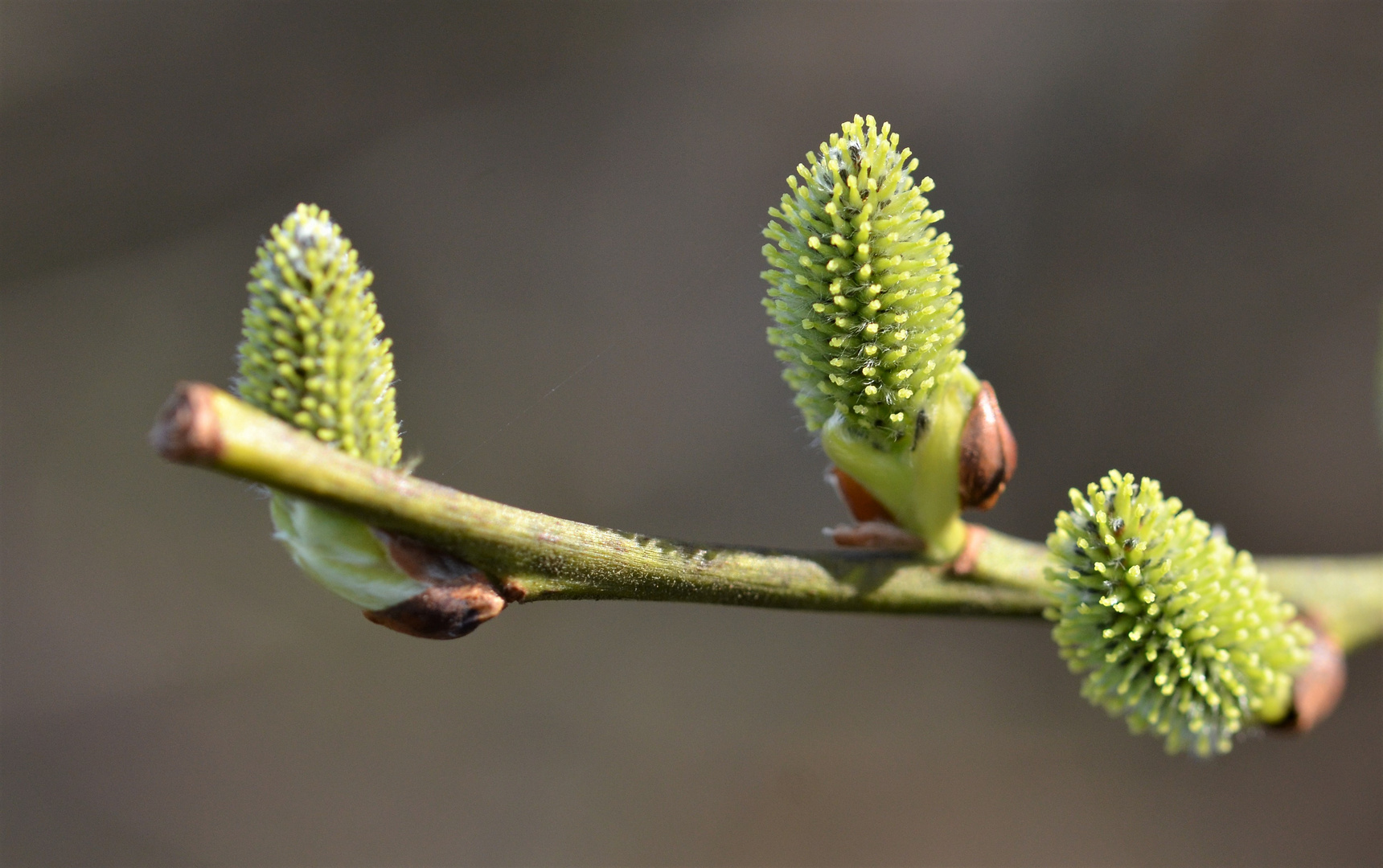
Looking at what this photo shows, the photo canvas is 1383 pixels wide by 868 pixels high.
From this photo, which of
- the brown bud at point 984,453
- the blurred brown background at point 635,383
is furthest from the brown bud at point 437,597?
the blurred brown background at point 635,383

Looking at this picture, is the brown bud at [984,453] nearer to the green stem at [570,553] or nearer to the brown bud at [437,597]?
the green stem at [570,553]

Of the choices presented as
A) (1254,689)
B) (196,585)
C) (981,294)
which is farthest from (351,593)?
(196,585)

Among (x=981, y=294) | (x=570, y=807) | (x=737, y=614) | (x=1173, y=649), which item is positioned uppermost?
(x=981, y=294)

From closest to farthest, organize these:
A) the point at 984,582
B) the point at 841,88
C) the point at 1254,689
A: 1. the point at 1254,689
2. the point at 984,582
3. the point at 841,88

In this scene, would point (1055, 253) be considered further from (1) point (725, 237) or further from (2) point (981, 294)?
(1) point (725, 237)

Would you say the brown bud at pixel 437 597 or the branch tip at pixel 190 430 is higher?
→ the branch tip at pixel 190 430

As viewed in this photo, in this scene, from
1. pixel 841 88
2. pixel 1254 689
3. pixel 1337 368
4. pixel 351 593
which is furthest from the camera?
pixel 841 88

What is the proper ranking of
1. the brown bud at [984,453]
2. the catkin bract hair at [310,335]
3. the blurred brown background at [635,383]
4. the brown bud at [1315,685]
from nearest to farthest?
the catkin bract hair at [310,335] < the brown bud at [984,453] < the brown bud at [1315,685] < the blurred brown background at [635,383]

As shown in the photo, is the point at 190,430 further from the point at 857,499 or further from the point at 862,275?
the point at 857,499
